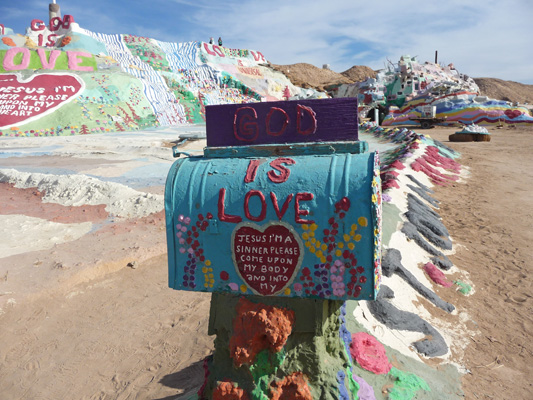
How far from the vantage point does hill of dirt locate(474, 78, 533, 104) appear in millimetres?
63656

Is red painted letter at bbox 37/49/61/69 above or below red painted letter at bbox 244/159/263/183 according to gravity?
above

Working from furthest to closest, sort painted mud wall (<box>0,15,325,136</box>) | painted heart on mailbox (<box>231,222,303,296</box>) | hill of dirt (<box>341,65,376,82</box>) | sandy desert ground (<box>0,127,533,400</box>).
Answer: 1. hill of dirt (<box>341,65,376,82</box>)
2. painted mud wall (<box>0,15,325,136</box>)
3. sandy desert ground (<box>0,127,533,400</box>)
4. painted heart on mailbox (<box>231,222,303,296</box>)

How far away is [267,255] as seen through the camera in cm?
277

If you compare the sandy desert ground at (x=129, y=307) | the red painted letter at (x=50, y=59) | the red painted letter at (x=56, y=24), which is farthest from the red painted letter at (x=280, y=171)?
the red painted letter at (x=56, y=24)

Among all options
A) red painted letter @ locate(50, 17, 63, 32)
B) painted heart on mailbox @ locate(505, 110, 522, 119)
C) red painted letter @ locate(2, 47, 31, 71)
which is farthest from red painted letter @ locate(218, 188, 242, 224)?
red painted letter @ locate(50, 17, 63, 32)

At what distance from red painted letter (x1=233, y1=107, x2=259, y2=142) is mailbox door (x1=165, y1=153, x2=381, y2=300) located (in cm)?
22

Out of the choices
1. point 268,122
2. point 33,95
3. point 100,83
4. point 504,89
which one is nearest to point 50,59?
point 100,83

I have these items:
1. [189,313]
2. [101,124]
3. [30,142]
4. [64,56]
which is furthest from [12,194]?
[64,56]

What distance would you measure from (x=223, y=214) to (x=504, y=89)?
76971 millimetres

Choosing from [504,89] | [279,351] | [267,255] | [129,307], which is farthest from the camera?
[504,89]

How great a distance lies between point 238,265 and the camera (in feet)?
9.32

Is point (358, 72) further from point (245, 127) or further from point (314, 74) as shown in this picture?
point (245, 127)

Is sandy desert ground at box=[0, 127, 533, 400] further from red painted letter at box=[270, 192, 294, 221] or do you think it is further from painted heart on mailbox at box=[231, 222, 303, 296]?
red painted letter at box=[270, 192, 294, 221]

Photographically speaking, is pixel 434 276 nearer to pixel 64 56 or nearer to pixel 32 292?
pixel 32 292
